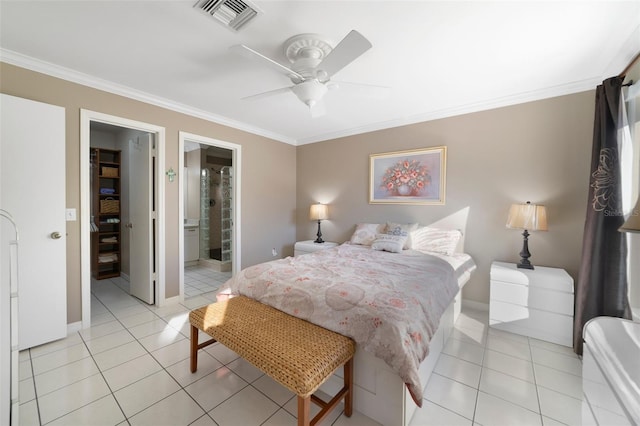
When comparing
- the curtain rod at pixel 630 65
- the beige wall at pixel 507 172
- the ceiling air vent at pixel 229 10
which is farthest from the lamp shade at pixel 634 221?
the ceiling air vent at pixel 229 10

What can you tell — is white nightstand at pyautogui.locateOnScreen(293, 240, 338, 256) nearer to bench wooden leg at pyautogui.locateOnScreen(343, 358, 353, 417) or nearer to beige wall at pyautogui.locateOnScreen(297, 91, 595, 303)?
beige wall at pyautogui.locateOnScreen(297, 91, 595, 303)

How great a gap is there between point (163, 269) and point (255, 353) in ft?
7.49

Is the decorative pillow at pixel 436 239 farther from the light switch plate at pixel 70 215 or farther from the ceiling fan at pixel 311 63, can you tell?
the light switch plate at pixel 70 215

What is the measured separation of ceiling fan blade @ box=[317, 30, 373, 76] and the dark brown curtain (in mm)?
2198

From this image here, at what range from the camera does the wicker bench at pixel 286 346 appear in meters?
1.23

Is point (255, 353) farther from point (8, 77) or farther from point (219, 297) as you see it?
point (8, 77)

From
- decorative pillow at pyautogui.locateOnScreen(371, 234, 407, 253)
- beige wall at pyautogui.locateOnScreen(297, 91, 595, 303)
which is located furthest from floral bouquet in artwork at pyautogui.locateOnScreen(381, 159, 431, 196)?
decorative pillow at pyautogui.locateOnScreen(371, 234, 407, 253)

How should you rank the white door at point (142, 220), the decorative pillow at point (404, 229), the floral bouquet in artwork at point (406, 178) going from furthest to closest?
1. the floral bouquet in artwork at point (406, 178)
2. the decorative pillow at point (404, 229)
3. the white door at point (142, 220)

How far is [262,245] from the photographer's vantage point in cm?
428

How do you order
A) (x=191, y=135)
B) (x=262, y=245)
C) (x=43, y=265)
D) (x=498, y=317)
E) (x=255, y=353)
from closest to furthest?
(x=255, y=353)
(x=43, y=265)
(x=498, y=317)
(x=191, y=135)
(x=262, y=245)

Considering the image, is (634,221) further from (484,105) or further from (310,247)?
(310,247)

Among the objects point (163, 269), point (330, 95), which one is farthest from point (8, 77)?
point (330, 95)

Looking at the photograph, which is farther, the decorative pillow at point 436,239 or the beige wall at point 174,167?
the decorative pillow at point 436,239

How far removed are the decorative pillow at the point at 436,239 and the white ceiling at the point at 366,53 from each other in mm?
1532
